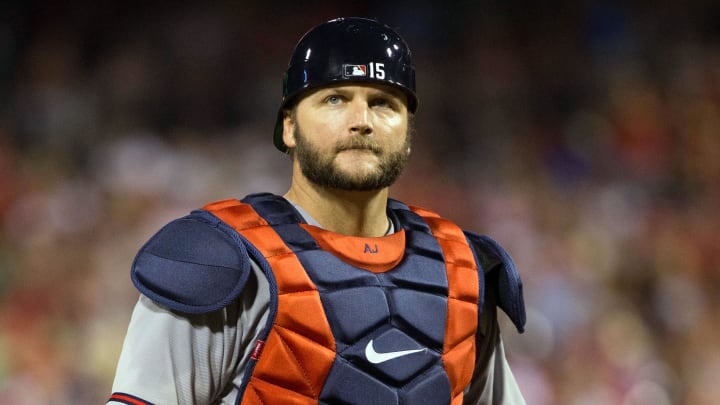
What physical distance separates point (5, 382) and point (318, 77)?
2.53 metres

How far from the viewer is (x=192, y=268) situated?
1405 millimetres

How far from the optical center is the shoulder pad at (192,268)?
4.49 ft

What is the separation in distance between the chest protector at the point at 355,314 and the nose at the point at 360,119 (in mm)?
194

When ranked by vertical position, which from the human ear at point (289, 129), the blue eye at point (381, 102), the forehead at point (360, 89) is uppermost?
the forehead at point (360, 89)

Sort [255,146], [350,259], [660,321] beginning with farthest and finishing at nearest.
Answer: [255,146], [660,321], [350,259]

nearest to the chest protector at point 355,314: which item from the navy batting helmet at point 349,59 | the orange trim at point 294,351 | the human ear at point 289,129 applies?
the orange trim at point 294,351

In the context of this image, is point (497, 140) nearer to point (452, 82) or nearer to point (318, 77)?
point (452, 82)

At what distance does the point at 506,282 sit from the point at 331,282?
404 millimetres

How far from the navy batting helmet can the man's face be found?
0.02 meters

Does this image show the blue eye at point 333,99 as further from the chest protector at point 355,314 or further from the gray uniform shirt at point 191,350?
the gray uniform shirt at point 191,350

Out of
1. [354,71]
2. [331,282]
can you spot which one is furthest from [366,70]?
[331,282]

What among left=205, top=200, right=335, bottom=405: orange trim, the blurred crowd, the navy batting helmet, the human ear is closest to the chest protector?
left=205, top=200, right=335, bottom=405: orange trim

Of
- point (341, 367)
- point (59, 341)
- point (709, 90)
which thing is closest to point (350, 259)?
point (341, 367)

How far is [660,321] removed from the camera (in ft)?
13.7
